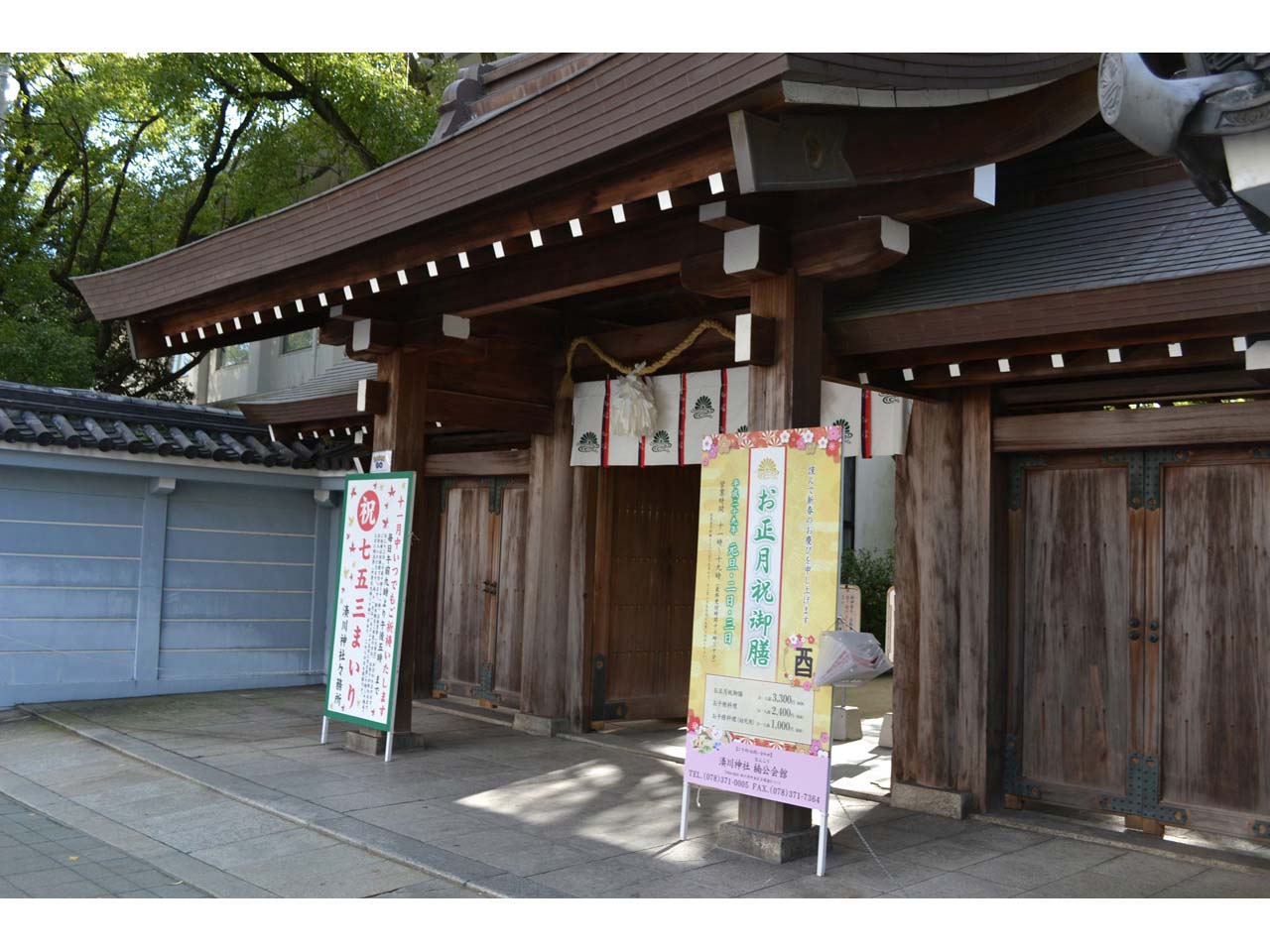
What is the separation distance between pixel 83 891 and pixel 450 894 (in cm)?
155

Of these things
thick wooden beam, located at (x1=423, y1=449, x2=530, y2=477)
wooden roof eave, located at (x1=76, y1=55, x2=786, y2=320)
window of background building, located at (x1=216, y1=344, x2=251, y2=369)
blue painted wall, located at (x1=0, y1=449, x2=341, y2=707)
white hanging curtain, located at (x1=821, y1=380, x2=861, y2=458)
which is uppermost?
window of background building, located at (x1=216, y1=344, x2=251, y2=369)

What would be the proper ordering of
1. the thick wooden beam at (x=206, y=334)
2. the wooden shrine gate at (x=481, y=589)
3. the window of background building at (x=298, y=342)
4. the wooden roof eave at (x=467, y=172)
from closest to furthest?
the wooden roof eave at (x=467, y=172)
the thick wooden beam at (x=206, y=334)
the wooden shrine gate at (x=481, y=589)
the window of background building at (x=298, y=342)

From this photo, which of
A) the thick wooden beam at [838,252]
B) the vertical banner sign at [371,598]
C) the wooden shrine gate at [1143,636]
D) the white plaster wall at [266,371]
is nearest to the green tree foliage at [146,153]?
the white plaster wall at [266,371]

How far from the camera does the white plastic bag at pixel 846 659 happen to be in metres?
4.59

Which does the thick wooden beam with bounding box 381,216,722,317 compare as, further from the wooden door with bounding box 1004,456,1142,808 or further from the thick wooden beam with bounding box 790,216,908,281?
the wooden door with bounding box 1004,456,1142,808

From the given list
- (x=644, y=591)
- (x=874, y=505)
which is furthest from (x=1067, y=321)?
(x=874, y=505)

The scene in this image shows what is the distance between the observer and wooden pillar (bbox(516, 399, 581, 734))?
8.33m

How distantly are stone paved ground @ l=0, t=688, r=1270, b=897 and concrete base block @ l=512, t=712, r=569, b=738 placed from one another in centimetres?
12

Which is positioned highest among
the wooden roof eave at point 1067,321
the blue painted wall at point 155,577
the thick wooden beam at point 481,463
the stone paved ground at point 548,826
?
the wooden roof eave at point 1067,321

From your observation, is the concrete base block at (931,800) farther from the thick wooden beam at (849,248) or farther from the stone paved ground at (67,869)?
the stone paved ground at (67,869)

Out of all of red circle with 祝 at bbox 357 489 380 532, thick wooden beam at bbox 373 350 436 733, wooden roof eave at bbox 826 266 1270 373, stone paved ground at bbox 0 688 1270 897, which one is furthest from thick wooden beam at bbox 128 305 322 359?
wooden roof eave at bbox 826 266 1270 373

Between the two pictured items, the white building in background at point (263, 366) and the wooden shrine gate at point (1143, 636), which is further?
the white building in background at point (263, 366)

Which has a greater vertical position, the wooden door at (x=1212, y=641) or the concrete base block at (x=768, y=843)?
the wooden door at (x=1212, y=641)

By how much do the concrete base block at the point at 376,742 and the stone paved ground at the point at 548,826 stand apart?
4.6 inches
